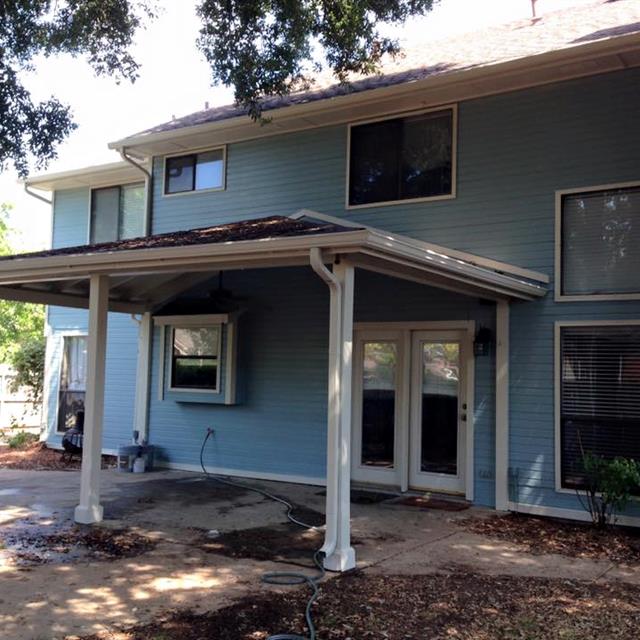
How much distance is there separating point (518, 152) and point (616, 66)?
1290mm

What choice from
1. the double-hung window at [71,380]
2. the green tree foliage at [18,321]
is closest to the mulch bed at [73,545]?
the double-hung window at [71,380]

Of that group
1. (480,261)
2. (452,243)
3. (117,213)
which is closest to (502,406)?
(480,261)

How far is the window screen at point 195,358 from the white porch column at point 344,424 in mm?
4476

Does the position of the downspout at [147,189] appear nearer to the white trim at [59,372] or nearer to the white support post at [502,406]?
the white trim at [59,372]

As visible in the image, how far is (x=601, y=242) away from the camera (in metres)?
7.33

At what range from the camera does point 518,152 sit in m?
7.85

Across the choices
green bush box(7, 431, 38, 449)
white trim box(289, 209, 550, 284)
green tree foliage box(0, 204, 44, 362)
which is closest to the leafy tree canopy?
white trim box(289, 209, 550, 284)

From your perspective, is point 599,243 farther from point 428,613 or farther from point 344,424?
point 428,613

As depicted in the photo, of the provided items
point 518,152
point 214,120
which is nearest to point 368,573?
point 518,152

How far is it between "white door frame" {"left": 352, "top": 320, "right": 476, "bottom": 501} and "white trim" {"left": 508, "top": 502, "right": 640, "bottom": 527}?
0.57m

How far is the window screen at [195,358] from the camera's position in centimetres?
987

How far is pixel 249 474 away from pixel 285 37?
5720 millimetres

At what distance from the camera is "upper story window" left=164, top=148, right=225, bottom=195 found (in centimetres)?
1035

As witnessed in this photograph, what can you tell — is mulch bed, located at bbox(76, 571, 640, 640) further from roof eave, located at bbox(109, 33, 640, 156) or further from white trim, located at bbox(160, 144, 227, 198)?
white trim, located at bbox(160, 144, 227, 198)
